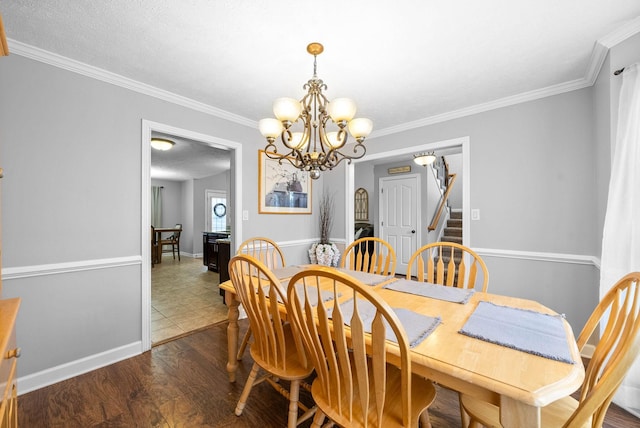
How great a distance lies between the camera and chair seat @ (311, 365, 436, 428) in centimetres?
97

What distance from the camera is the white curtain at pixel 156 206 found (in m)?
7.91

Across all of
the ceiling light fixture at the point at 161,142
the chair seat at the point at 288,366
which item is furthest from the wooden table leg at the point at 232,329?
the ceiling light fixture at the point at 161,142

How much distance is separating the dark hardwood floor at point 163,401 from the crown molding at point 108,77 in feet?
7.35

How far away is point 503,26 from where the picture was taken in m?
1.59

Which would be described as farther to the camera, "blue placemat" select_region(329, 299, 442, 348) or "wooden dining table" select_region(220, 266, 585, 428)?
"blue placemat" select_region(329, 299, 442, 348)

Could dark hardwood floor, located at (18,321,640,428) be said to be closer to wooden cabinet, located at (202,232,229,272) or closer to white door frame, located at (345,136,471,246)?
white door frame, located at (345,136,471,246)

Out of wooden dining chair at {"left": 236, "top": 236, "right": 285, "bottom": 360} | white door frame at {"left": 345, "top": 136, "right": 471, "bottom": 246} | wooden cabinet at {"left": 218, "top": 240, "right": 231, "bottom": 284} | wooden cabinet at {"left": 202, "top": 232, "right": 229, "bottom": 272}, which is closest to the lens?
wooden dining chair at {"left": 236, "top": 236, "right": 285, "bottom": 360}

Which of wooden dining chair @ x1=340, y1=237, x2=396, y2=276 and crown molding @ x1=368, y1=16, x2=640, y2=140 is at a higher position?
crown molding @ x1=368, y1=16, x2=640, y2=140

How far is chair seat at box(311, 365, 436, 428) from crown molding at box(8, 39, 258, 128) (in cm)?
261

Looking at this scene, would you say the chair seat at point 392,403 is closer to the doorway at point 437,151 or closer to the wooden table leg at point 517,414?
the wooden table leg at point 517,414

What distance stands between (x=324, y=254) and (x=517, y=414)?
280 cm

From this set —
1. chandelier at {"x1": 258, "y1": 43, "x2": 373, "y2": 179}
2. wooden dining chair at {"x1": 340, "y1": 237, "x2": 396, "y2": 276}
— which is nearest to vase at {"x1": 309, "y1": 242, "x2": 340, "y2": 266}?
wooden dining chair at {"x1": 340, "y1": 237, "x2": 396, "y2": 276}

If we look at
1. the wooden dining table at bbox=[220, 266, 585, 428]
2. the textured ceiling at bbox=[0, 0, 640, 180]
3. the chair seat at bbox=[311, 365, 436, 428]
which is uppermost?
the textured ceiling at bbox=[0, 0, 640, 180]

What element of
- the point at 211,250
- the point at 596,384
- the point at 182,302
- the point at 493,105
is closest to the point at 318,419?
the point at 596,384
